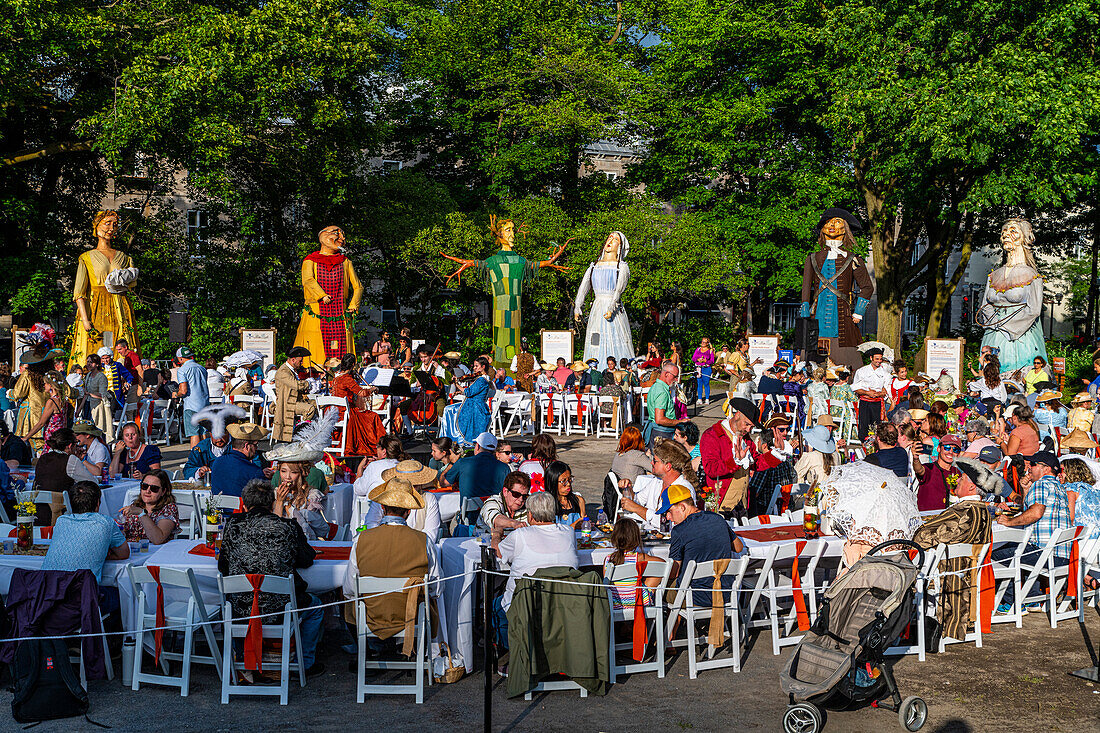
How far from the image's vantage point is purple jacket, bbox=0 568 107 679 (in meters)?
6.01

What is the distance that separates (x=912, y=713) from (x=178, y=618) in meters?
4.41

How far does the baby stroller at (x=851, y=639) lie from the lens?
18.5 ft

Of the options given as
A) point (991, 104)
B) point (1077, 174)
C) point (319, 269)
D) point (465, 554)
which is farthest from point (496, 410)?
point (1077, 174)

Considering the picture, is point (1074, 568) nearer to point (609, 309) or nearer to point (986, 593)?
point (986, 593)

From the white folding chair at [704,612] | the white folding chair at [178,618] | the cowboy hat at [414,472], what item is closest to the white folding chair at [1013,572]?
the white folding chair at [704,612]

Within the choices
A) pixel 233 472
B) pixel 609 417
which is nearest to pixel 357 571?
pixel 233 472

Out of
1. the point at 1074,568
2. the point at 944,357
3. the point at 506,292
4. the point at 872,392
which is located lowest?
the point at 1074,568

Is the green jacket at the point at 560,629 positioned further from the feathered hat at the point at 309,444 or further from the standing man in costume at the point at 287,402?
the standing man in costume at the point at 287,402

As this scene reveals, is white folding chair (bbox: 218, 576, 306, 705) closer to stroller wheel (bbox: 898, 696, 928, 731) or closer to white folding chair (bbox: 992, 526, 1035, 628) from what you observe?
stroller wheel (bbox: 898, 696, 928, 731)

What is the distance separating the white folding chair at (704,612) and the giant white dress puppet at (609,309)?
1443 centimetres

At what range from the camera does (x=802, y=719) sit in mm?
5652

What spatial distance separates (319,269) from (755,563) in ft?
48.3

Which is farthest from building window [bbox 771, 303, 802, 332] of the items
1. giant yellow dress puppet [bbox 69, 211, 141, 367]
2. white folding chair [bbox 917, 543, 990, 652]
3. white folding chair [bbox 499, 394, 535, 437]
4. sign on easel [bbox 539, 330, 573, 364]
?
white folding chair [bbox 917, 543, 990, 652]

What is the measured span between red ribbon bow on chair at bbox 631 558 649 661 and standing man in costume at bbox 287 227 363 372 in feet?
47.0
